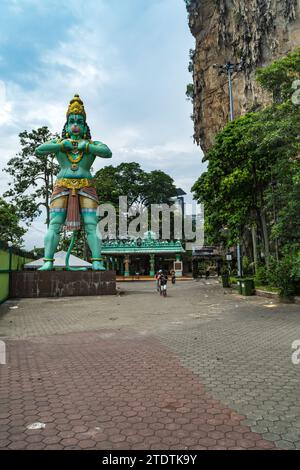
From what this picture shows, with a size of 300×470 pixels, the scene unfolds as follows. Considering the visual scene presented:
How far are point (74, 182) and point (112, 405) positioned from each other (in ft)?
51.6

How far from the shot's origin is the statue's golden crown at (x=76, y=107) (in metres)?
18.5

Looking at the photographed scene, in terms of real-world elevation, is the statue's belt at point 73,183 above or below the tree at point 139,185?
below

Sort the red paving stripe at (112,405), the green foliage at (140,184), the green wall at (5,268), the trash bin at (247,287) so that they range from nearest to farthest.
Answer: the red paving stripe at (112,405), the green wall at (5,268), the trash bin at (247,287), the green foliage at (140,184)

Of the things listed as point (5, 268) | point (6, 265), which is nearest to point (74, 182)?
point (6, 265)

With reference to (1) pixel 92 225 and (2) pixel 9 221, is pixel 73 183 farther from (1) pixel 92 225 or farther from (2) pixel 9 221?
(2) pixel 9 221

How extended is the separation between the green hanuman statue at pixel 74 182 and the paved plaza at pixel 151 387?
32.7ft

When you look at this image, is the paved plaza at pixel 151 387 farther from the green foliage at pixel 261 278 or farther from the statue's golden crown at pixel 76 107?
the statue's golden crown at pixel 76 107

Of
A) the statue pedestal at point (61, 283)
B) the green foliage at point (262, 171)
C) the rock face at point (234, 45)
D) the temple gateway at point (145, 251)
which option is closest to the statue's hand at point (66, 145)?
the statue pedestal at point (61, 283)

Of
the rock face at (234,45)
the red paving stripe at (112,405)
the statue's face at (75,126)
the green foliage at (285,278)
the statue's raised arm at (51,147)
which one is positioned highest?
the rock face at (234,45)

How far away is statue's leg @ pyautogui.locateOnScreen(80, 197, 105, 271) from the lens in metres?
18.7

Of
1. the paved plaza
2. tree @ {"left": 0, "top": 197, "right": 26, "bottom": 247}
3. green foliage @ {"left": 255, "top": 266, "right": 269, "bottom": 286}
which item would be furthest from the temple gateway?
the paved plaza

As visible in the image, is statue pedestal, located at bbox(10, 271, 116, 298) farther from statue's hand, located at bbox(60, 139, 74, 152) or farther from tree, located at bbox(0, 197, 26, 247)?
tree, located at bbox(0, 197, 26, 247)

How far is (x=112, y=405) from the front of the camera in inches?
151
